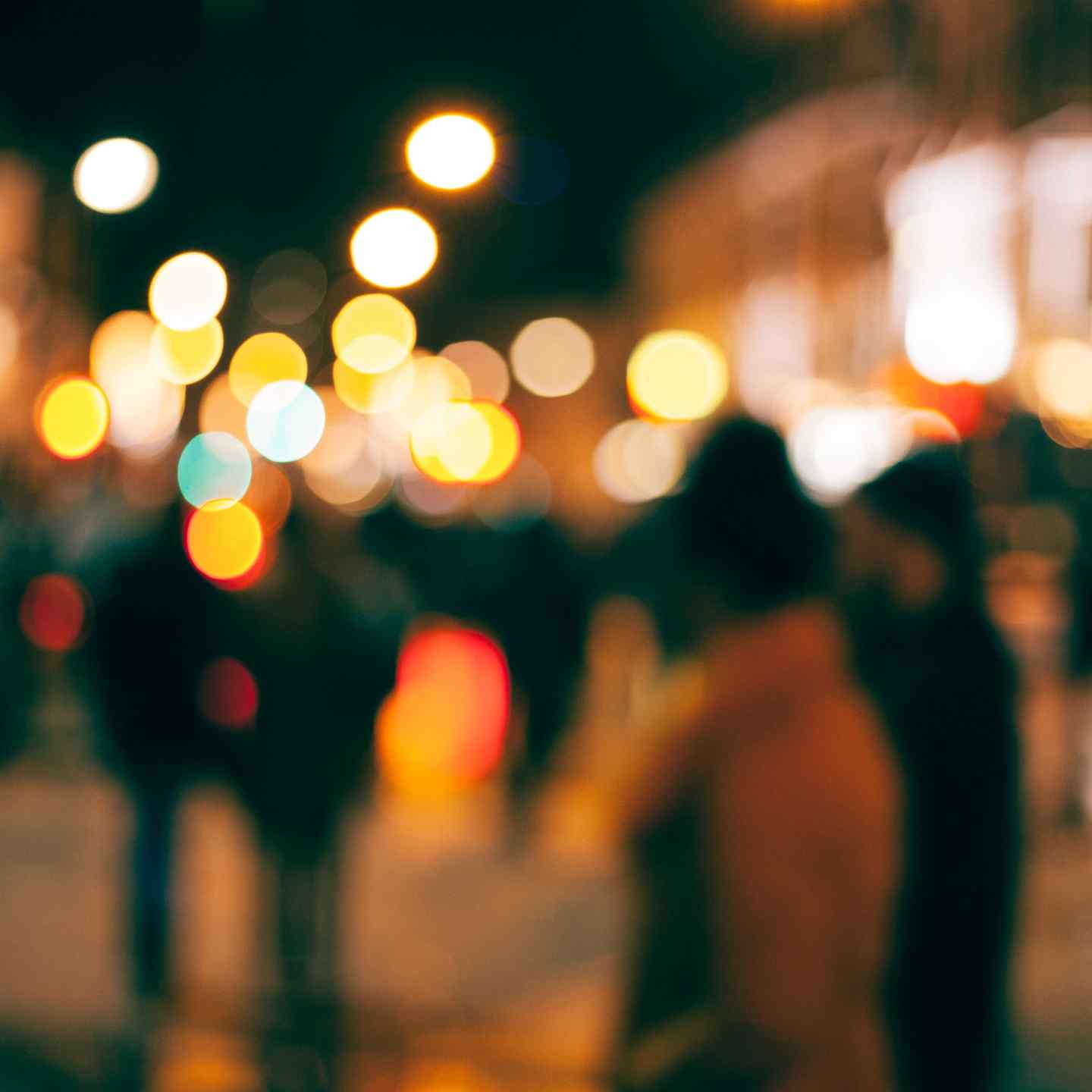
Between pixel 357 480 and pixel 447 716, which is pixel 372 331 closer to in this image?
pixel 447 716

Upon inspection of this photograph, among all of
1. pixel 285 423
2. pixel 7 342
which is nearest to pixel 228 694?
pixel 7 342

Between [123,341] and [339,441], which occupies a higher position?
[339,441]

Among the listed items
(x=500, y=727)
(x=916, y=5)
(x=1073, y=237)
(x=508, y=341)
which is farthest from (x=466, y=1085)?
(x=508, y=341)

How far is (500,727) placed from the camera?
1572 cm

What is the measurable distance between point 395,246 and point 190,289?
5345mm

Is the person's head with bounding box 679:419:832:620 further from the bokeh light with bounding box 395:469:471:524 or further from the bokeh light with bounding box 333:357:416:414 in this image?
the bokeh light with bounding box 395:469:471:524

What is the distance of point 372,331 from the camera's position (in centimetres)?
2853

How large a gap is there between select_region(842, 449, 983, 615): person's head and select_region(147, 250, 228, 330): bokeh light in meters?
14.6

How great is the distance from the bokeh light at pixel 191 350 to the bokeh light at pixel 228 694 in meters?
14.6

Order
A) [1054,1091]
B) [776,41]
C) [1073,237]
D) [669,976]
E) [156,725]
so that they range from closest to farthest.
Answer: [669,976], [1054,1091], [156,725], [1073,237], [776,41]

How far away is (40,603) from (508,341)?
47710 mm

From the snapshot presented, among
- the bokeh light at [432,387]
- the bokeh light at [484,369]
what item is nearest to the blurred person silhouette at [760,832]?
the bokeh light at [432,387]

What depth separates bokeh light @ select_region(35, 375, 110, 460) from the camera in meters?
23.4

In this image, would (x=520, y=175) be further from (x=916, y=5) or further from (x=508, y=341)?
(x=508, y=341)
